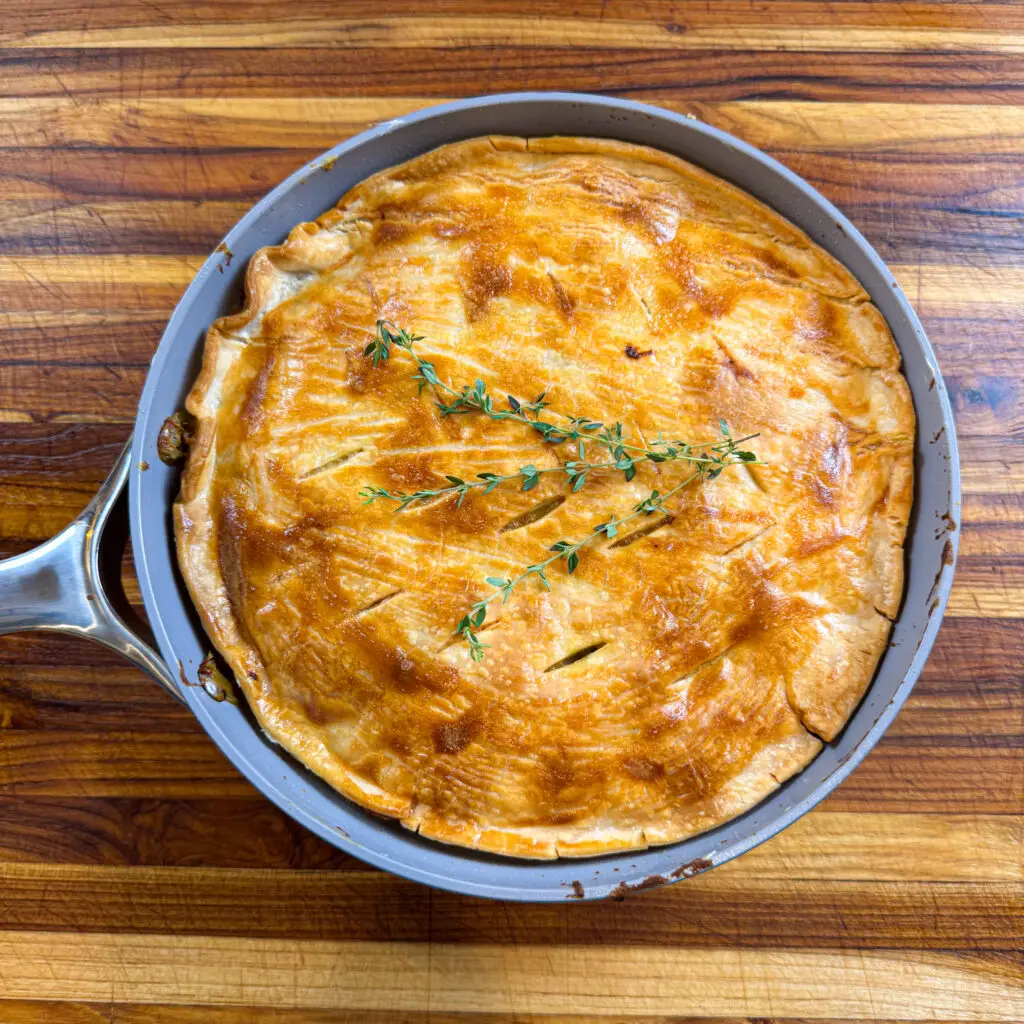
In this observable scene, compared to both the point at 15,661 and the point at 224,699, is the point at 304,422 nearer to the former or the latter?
the point at 224,699

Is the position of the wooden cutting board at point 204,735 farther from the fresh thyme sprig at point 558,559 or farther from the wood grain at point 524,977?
the fresh thyme sprig at point 558,559

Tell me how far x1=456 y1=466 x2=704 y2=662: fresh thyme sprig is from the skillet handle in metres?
0.62

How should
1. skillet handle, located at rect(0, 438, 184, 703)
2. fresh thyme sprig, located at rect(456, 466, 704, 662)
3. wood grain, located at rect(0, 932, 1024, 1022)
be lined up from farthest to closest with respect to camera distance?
wood grain, located at rect(0, 932, 1024, 1022) < skillet handle, located at rect(0, 438, 184, 703) < fresh thyme sprig, located at rect(456, 466, 704, 662)

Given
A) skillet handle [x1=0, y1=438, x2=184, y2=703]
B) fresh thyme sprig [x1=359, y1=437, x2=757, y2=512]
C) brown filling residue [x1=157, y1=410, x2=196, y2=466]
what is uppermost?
fresh thyme sprig [x1=359, y1=437, x2=757, y2=512]

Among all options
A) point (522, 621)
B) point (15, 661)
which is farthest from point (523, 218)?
point (15, 661)

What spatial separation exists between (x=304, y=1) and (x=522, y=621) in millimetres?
1703

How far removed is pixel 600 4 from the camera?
2154 mm

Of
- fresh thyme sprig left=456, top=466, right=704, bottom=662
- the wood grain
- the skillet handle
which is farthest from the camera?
the wood grain

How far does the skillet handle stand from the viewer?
1.71 metres

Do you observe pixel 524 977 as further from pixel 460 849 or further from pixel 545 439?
pixel 545 439

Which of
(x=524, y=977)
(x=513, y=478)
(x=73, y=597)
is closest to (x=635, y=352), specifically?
(x=513, y=478)

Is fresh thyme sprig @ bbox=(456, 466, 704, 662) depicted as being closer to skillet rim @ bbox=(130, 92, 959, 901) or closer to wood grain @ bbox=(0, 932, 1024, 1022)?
skillet rim @ bbox=(130, 92, 959, 901)

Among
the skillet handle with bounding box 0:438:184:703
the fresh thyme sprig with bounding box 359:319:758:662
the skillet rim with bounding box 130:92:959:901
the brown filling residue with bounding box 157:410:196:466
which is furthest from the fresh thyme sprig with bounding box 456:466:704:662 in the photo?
the brown filling residue with bounding box 157:410:196:466

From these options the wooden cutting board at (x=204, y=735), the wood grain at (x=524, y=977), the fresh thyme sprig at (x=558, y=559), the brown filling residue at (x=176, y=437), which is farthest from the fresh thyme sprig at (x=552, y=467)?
the wood grain at (x=524, y=977)
